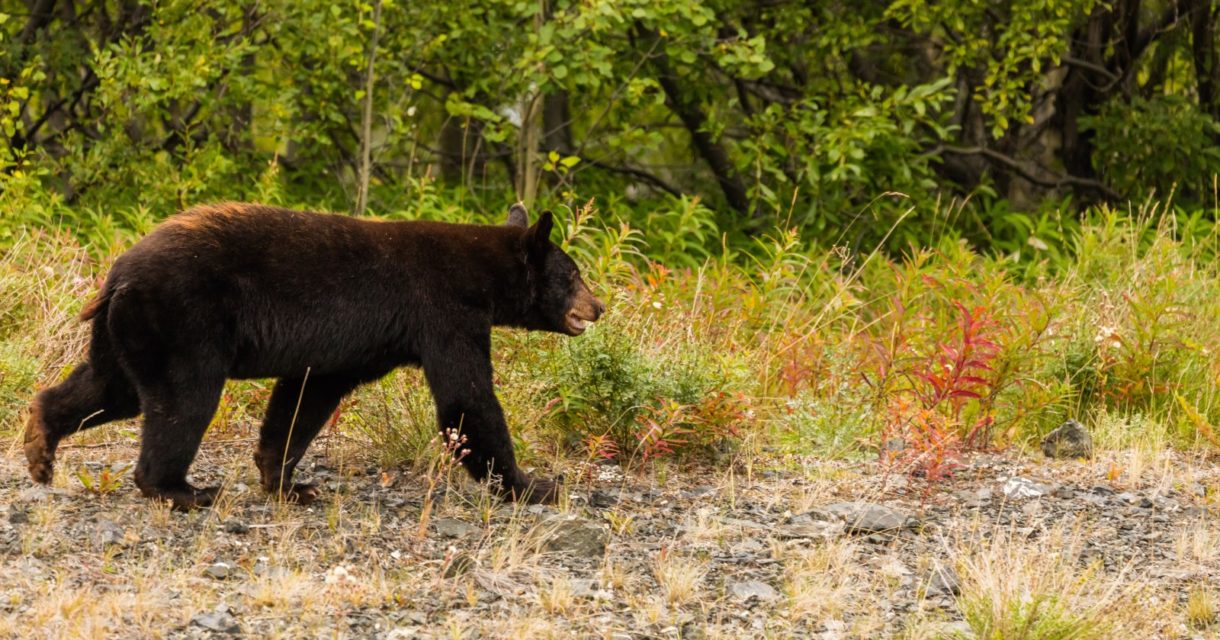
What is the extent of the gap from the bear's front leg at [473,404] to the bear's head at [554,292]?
0.38 m

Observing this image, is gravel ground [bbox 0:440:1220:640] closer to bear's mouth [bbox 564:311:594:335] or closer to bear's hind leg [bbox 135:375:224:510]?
bear's hind leg [bbox 135:375:224:510]

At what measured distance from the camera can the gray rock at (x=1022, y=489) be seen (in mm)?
5809

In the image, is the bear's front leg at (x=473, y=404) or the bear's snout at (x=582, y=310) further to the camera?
the bear's snout at (x=582, y=310)

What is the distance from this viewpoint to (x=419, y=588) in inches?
175

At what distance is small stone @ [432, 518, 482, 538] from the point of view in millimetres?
5086

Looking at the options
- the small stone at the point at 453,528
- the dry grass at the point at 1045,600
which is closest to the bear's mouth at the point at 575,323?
the small stone at the point at 453,528

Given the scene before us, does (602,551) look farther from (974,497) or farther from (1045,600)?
(974,497)

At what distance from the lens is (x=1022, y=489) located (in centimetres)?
587

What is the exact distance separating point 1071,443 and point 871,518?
167 cm

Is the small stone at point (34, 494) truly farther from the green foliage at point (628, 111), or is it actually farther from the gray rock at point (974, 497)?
the gray rock at point (974, 497)

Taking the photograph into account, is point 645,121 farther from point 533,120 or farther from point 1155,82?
point 1155,82

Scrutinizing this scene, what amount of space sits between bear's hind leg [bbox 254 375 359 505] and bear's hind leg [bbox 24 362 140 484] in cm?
52

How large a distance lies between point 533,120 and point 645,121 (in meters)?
2.99

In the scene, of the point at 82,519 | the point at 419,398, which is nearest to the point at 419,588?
the point at 82,519
